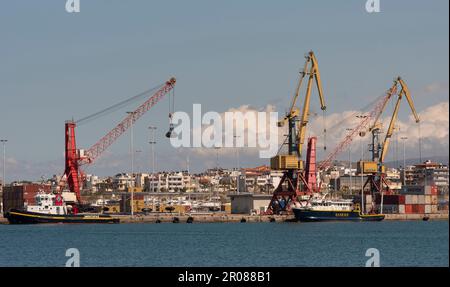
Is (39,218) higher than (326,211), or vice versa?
(326,211)

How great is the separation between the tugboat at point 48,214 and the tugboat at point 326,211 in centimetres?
3295

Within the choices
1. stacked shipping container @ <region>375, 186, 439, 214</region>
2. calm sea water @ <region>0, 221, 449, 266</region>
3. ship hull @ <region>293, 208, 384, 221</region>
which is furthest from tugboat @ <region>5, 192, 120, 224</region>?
stacked shipping container @ <region>375, 186, 439, 214</region>

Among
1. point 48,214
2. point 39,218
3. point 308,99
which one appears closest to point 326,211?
point 308,99

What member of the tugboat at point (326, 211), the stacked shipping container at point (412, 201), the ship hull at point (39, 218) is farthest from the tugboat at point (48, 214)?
the stacked shipping container at point (412, 201)

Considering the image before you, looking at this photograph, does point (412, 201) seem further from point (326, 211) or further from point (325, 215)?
point (325, 215)

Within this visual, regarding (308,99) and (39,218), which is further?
(308,99)

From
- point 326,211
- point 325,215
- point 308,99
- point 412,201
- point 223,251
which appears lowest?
point 223,251

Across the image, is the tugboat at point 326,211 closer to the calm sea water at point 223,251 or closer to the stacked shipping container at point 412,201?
the stacked shipping container at point 412,201

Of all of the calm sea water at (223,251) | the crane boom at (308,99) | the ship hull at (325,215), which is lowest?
the calm sea water at (223,251)

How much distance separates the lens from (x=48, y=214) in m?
148

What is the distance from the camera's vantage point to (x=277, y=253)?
76.1 meters

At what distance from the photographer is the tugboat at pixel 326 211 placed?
497 ft

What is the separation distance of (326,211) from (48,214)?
146 ft

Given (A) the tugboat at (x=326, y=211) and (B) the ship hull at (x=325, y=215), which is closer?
(B) the ship hull at (x=325, y=215)
